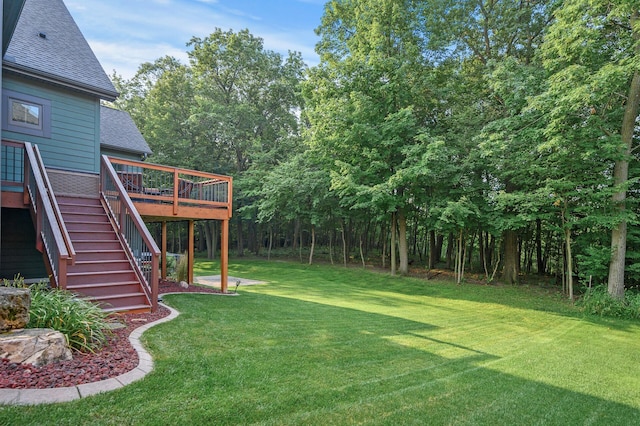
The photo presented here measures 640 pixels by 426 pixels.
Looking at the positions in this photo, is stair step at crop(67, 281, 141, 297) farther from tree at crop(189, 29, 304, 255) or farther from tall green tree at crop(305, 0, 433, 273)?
tree at crop(189, 29, 304, 255)

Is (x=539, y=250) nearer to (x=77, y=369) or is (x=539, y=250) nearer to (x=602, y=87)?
(x=602, y=87)

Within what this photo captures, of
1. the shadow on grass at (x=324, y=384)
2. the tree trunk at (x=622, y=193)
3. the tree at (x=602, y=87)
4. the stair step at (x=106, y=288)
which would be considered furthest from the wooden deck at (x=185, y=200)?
the tree trunk at (x=622, y=193)

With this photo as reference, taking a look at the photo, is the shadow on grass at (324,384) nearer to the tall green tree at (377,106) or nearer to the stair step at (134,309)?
the stair step at (134,309)

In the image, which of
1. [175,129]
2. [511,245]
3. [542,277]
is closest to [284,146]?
[175,129]

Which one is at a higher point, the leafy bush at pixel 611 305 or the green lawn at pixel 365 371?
the green lawn at pixel 365 371

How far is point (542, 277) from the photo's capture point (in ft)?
45.4

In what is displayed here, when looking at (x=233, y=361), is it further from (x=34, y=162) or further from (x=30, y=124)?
(x=30, y=124)

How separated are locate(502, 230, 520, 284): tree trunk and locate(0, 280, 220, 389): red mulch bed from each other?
12737 mm

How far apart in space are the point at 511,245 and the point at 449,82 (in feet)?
22.1

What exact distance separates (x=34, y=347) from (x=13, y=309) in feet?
1.93

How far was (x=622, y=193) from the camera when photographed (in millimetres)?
8930

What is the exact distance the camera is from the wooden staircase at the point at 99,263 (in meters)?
5.17

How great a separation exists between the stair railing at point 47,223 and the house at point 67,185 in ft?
0.06

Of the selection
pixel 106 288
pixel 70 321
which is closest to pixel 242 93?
pixel 106 288
